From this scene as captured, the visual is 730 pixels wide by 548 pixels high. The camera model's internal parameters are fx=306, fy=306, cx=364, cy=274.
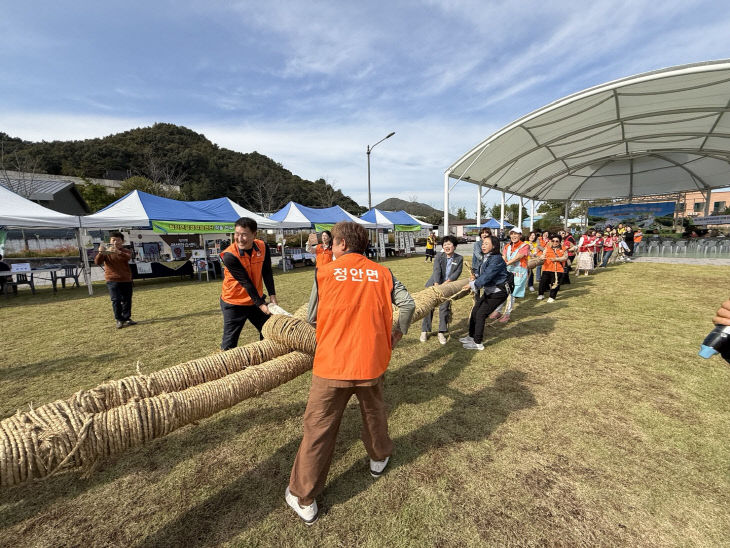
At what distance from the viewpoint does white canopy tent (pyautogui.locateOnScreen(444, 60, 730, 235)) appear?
10234 millimetres

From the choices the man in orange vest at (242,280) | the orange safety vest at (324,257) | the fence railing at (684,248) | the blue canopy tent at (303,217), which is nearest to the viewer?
the man in orange vest at (242,280)

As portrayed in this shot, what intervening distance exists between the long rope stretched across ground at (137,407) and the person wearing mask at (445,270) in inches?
123

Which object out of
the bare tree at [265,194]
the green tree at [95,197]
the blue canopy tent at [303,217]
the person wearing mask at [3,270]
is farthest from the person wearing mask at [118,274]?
the bare tree at [265,194]

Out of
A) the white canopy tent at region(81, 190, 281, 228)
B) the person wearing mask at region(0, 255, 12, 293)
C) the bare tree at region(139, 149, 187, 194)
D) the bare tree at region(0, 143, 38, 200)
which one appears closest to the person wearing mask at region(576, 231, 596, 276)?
the white canopy tent at region(81, 190, 281, 228)

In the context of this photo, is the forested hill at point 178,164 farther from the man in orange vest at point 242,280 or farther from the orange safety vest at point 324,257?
the man in orange vest at point 242,280

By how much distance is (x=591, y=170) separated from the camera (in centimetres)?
2278

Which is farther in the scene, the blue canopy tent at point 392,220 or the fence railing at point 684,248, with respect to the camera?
the blue canopy tent at point 392,220

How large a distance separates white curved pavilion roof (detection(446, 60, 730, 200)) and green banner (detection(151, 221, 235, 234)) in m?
10.3

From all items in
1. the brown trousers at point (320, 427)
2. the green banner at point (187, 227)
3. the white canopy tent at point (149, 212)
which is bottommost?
the brown trousers at point (320, 427)

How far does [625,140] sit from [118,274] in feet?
72.8

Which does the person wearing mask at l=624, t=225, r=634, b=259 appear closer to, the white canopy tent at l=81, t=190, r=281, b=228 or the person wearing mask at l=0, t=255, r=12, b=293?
the white canopy tent at l=81, t=190, r=281, b=228

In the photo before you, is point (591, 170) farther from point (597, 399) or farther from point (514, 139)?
point (597, 399)

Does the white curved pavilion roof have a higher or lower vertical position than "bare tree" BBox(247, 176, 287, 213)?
lower

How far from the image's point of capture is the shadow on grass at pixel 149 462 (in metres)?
2.26
